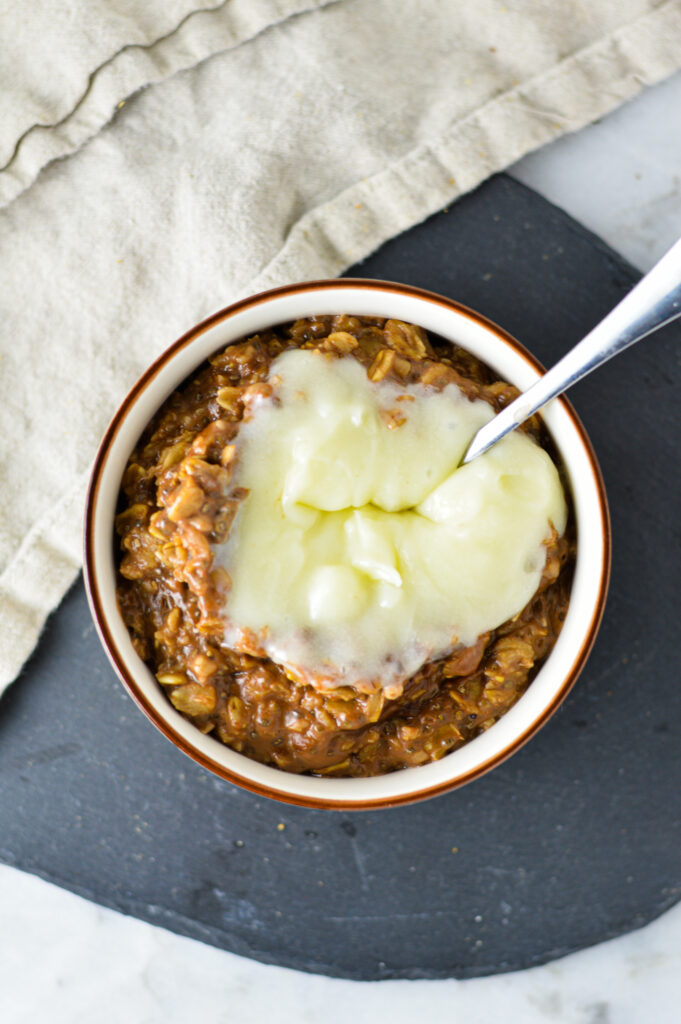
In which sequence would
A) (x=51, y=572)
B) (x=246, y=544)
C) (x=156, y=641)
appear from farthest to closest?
(x=51, y=572), (x=156, y=641), (x=246, y=544)

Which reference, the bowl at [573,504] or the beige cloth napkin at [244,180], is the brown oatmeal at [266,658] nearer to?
the bowl at [573,504]

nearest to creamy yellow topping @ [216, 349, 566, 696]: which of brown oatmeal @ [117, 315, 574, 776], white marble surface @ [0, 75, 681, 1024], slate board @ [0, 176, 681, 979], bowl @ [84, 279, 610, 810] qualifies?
brown oatmeal @ [117, 315, 574, 776]

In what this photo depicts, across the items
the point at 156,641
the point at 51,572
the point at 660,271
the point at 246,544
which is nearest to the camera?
the point at 660,271

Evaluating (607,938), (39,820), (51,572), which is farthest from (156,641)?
(607,938)

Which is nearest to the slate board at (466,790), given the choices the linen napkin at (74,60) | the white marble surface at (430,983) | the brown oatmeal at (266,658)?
the white marble surface at (430,983)

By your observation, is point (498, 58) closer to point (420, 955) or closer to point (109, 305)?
point (109, 305)

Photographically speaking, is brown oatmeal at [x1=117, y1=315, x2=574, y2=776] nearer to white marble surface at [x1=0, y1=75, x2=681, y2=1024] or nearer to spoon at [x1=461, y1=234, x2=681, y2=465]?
spoon at [x1=461, y1=234, x2=681, y2=465]
